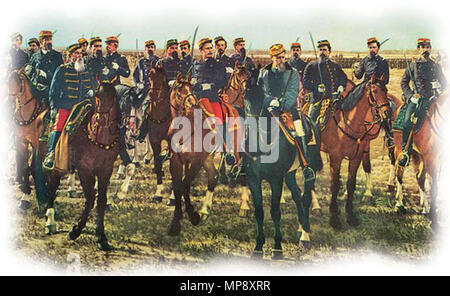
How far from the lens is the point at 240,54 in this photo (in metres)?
11.4

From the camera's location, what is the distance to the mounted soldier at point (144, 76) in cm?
1103

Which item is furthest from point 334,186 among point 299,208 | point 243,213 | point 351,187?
point 243,213

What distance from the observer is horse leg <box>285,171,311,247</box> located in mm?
10008

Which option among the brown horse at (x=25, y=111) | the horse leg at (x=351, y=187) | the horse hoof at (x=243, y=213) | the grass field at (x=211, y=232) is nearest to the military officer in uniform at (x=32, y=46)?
the brown horse at (x=25, y=111)

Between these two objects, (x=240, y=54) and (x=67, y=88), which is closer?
(x=67, y=88)

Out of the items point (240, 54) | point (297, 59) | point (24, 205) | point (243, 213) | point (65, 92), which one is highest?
point (240, 54)

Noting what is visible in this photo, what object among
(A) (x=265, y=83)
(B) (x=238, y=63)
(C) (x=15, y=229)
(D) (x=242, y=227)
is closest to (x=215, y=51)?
(B) (x=238, y=63)

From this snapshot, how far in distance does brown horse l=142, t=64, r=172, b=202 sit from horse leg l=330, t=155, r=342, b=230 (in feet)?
10.1

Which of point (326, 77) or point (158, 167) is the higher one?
point (326, 77)

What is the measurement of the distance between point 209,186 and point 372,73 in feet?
12.3

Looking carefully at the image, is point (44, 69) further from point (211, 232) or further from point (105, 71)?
point (211, 232)

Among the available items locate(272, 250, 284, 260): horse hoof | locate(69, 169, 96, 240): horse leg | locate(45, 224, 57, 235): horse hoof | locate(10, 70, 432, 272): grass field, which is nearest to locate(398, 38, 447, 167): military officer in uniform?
locate(10, 70, 432, 272): grass field

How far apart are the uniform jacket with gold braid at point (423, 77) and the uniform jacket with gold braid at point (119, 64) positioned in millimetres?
5286

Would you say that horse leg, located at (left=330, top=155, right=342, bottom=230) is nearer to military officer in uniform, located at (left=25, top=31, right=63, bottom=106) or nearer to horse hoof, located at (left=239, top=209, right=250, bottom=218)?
horse hoof, located at (left=239, top=209, right=250, bottom=218)
